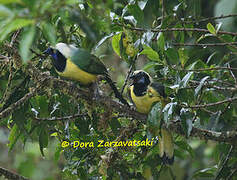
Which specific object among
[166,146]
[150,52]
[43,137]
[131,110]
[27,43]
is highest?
[27,43]

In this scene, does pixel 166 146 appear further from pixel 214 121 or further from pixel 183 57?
pixel 183 57

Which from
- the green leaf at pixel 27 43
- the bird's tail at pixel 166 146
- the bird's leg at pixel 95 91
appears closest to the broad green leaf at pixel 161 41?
the bird's leg at pixel 95 91

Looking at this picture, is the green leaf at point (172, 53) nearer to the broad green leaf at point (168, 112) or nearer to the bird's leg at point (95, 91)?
the broad green leaf at point (168, 112)

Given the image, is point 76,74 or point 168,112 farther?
point 76,74

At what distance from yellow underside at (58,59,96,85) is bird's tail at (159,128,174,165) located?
687 mm

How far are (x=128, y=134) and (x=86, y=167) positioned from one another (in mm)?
396

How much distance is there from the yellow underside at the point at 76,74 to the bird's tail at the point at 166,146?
69 centimetres

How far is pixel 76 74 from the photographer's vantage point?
9.57ft

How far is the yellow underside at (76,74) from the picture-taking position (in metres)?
2.87

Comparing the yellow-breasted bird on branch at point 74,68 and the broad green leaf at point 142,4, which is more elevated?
the broad green leaf at point 142,4

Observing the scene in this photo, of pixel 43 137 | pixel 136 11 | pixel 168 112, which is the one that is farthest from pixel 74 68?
pixel 168 112

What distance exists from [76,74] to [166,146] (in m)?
0.89

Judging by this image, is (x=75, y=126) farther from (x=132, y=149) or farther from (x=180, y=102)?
(x=180, y=102)

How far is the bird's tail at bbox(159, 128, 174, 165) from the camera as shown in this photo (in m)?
2.99
